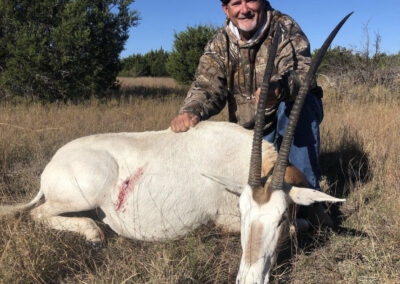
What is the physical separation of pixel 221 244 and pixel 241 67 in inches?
87.3

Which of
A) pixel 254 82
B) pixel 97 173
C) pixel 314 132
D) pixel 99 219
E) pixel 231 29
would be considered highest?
pixel 231 29

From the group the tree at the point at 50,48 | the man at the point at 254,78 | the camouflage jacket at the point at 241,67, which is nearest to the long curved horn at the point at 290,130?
the man at the point at 254,78

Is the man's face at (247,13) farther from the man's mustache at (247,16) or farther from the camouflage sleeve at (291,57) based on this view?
the camouflage sleeve at (291,57)

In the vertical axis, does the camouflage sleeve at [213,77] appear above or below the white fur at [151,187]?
above

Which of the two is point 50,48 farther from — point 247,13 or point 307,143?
point 307,143

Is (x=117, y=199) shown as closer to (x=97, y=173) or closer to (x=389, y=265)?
(x=97, y=173)

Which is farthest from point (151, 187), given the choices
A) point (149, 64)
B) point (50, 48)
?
point (149, 64)

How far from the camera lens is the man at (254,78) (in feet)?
12.3

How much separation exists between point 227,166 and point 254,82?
1608mm

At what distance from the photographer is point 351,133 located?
5.80 meters

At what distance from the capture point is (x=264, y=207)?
231cm

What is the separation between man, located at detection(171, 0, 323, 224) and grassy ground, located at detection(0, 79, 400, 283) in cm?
71

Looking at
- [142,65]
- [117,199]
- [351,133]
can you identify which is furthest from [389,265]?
[142,65]

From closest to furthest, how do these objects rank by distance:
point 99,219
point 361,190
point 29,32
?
point 99,219 < point 361,190 < point 29,32
